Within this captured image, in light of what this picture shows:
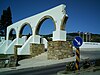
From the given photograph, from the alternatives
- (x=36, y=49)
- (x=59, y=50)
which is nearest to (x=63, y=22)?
(x=59, y=50)

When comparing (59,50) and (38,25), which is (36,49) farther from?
(59,50)

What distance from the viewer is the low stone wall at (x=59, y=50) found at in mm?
24469

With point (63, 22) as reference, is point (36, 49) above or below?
below

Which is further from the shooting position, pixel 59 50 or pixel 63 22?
pixel 63 22

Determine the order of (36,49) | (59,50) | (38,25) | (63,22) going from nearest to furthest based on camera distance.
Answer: (59,50), (63,22), (36,49), (38,25)

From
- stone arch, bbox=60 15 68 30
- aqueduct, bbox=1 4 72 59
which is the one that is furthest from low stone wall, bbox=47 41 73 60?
stone arch, bbox=60 15 68 30

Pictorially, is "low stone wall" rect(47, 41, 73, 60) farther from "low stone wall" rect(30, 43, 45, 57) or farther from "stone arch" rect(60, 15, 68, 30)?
"low stone wall" rect(30, 43, 45, 57)

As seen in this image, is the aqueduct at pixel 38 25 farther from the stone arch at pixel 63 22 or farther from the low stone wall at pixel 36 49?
the low stone wall at pixel 36 49

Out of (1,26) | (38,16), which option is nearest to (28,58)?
(38,16)

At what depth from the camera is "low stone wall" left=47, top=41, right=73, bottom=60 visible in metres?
24.5

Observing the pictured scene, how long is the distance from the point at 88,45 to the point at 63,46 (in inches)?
1022

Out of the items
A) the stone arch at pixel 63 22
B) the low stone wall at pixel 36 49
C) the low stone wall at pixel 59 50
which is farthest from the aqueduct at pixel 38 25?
the low stone wall at pixel 36 49

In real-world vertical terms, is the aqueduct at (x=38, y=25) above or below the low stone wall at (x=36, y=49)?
above

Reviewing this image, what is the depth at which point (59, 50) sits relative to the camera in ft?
80.2
